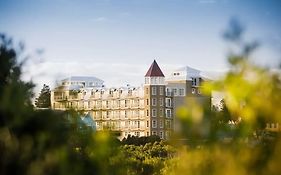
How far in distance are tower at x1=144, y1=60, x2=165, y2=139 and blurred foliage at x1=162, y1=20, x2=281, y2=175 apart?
197 ft

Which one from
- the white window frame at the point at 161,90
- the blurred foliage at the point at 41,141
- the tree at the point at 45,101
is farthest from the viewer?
the white window frame at the point at 161,90

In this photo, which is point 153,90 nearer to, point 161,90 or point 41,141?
point 161,90

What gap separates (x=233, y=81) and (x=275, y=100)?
0.38 m

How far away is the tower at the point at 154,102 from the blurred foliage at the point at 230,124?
2365 inches

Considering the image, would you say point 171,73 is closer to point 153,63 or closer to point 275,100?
point 153,63

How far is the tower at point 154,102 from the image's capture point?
63.9 m

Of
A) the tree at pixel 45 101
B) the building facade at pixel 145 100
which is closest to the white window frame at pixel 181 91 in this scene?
the building facade at pixel 145 100

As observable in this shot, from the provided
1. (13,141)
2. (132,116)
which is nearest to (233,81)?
(13,141)

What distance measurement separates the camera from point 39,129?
13.4ft

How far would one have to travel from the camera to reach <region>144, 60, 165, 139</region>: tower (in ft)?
210

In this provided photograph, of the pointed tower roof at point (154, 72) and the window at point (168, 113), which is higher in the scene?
the pointed tower roof at point (154, 72)

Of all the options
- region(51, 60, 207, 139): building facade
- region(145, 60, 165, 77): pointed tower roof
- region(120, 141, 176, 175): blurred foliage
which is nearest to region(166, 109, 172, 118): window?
region(51, 60, 207, 139): building facade

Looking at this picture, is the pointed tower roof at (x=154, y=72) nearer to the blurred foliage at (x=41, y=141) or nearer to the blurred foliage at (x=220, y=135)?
the blurred foliage at (x=41, y=141)

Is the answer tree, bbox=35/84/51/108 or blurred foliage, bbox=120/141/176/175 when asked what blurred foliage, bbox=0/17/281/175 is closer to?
blurred foliage, bbox=120/141/176/175
